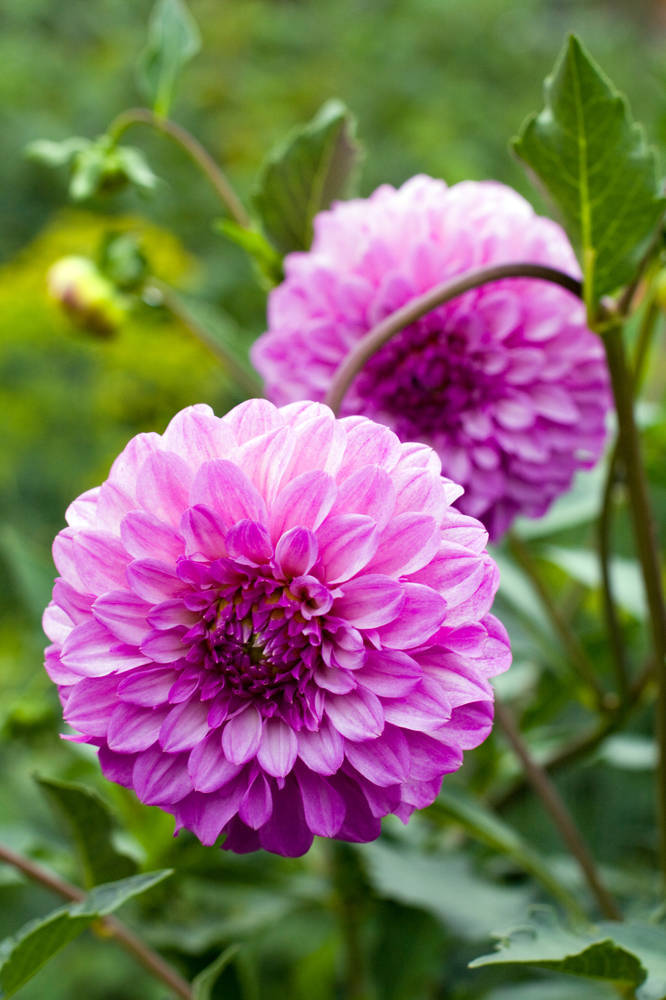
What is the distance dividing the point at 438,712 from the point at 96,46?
→ 298 centimetres

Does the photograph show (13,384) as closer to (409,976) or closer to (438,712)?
(409,976)

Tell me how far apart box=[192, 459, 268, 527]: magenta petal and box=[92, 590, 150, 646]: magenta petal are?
0.03m

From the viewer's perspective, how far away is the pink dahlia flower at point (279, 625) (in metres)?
0.28

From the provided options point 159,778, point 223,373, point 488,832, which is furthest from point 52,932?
point 223,373

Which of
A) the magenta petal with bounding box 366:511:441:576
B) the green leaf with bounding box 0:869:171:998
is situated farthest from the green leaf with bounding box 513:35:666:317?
the green leaf with bounding box 0:869:171:998

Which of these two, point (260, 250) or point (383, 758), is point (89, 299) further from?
point (383, 758)

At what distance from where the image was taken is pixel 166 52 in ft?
1.66

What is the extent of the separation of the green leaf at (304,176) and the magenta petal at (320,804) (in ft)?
0.82

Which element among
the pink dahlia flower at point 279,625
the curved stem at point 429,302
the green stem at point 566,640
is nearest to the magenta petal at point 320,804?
the pink dahlia flower at point 279,625

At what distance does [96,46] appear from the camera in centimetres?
289

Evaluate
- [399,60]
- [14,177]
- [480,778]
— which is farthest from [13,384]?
[480,778]

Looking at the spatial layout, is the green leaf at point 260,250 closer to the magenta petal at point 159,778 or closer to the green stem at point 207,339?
the green stem at point 207,339

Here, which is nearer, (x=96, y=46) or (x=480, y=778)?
(x=480, y=778)

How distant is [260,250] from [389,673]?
233 mm
